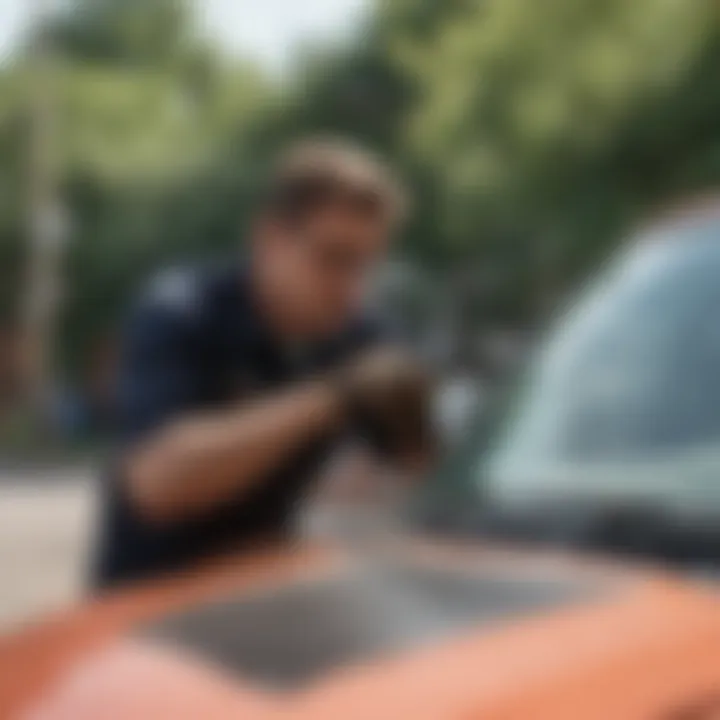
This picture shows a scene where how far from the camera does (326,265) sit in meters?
1.48

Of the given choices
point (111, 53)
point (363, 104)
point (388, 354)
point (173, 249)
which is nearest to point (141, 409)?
point (388, 354)

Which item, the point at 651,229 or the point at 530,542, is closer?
the point at 530,542

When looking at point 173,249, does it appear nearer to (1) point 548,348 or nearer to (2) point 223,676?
(1) point 548,348

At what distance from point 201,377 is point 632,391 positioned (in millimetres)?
488

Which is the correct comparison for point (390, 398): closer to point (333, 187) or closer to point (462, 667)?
point (333, 187)

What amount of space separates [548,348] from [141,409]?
0.45 metres

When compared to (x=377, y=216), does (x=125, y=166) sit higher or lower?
higher

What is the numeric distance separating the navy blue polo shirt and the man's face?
0.03 m

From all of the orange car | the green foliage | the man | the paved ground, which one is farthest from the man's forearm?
the green foliage

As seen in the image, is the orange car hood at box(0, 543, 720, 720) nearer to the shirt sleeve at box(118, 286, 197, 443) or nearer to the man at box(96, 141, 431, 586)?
the man at box(96, 141, 431, 586)

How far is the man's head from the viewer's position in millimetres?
1485

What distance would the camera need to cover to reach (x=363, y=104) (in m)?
1.89

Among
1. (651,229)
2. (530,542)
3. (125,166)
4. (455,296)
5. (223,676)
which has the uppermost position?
(125,166)

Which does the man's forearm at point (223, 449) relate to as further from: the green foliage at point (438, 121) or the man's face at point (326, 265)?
the green foliage at point (438, 121)
